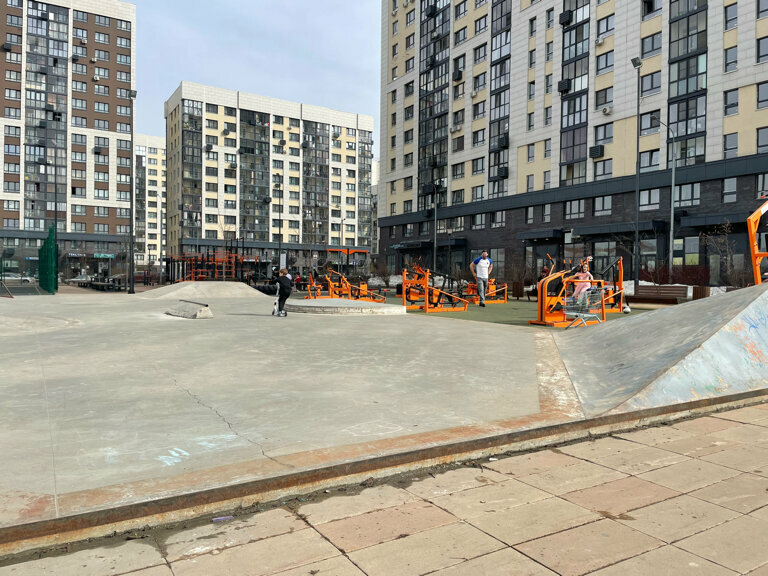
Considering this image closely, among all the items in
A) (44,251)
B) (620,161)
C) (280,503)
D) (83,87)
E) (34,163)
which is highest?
(83,87)

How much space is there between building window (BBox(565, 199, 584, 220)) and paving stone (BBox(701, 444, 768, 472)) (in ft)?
145

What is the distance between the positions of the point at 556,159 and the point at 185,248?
63.7 metres

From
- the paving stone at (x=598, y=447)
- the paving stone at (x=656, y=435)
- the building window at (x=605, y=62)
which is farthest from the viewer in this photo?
the building window at (x=605, y=62)

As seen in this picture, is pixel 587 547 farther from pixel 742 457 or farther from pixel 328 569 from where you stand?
pixel 742 457

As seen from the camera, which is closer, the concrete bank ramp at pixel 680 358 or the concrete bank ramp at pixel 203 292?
the concrete bank ramp at pixel 680 358

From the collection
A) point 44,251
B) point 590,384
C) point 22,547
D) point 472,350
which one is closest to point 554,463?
point 590,384

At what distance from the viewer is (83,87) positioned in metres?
79.0

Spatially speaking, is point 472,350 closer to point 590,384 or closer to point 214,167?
point 590,384

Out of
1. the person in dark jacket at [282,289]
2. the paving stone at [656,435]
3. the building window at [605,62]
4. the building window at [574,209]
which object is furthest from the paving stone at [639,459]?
the building window at [605,62]

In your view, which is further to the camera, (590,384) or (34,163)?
(34,163)

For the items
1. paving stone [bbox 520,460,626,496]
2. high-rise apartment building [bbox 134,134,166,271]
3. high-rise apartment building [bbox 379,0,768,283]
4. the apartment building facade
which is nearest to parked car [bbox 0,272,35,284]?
high-rise apartment building [bbox 379,0,768,283]

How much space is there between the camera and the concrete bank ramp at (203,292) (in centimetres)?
2753

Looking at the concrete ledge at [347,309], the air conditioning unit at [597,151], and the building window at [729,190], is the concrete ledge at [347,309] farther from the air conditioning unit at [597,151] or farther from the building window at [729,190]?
the air conditioning unit at [597,151]

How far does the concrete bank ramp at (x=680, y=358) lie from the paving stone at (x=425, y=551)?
115 inches
